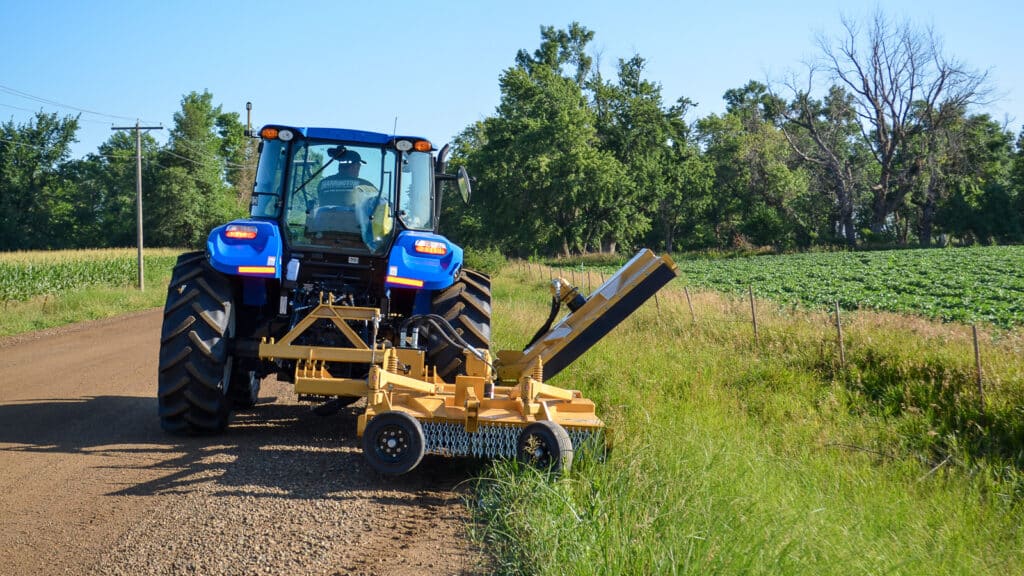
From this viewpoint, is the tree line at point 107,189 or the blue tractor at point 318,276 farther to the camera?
the tree line at point 107,189

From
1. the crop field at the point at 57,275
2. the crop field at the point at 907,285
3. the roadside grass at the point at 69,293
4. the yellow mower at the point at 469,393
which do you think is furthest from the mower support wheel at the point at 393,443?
the crop field at the point at 57,275

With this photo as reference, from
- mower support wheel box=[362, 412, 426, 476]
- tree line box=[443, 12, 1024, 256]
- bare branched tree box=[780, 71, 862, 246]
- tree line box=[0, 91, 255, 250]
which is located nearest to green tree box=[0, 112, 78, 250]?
tree line box=[0, 91, 255, 250]

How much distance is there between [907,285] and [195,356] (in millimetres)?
19927

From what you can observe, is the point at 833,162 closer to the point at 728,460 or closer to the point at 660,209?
the point at 660,209

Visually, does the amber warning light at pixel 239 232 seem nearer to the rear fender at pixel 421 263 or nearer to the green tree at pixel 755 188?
the rear fender at pixel 421 263

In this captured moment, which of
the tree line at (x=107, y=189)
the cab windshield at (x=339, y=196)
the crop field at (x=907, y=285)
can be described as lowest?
the crop field at (x=907, y=285)

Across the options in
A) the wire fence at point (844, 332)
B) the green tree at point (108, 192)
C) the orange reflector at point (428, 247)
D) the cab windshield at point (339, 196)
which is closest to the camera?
the orange reflector at point (428, 247)

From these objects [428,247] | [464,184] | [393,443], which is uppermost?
[464,184]

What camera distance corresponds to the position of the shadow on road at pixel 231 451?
4.87 meters

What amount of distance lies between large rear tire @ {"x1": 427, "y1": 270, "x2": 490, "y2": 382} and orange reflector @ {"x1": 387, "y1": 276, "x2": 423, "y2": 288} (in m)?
0.36

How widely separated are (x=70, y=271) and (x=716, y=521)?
26.0 meters

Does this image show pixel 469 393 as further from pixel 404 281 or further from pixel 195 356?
pixel 195 356

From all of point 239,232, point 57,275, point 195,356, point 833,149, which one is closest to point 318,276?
point 239,232

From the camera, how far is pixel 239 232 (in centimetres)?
613
